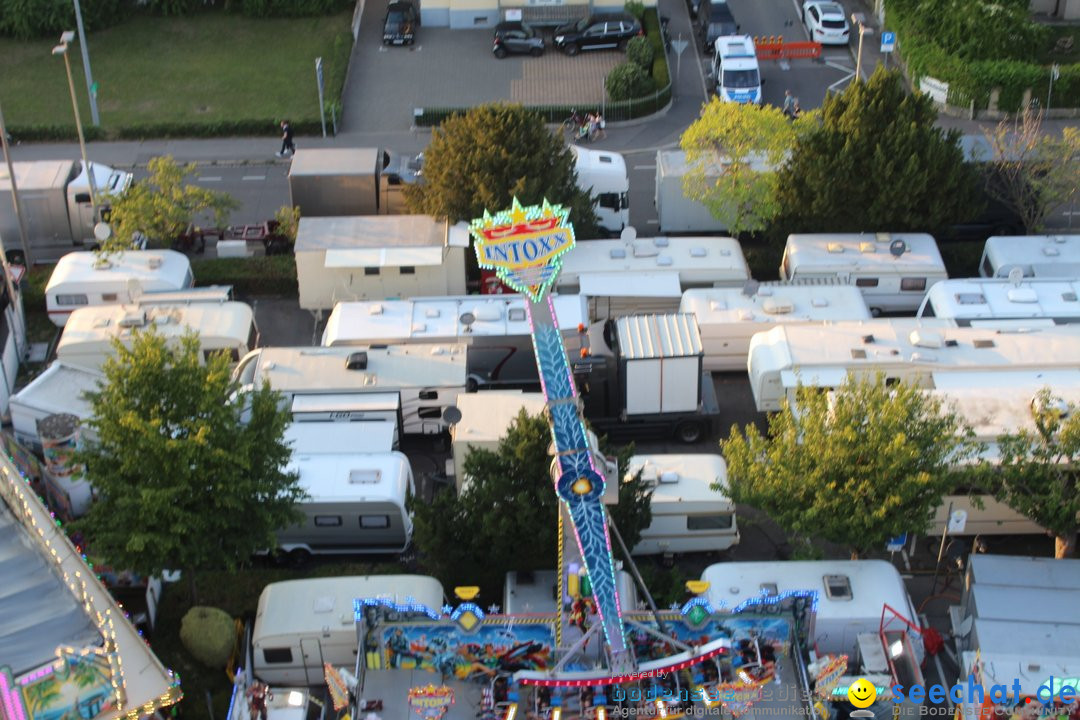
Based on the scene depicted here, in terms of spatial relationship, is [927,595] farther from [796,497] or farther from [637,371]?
[637,371]

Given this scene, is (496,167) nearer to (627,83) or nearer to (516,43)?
(627,83)

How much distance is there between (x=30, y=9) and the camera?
56.0m

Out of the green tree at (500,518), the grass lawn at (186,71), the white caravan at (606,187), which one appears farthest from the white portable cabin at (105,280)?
the green tree at (500,518)

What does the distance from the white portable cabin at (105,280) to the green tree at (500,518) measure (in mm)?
13960

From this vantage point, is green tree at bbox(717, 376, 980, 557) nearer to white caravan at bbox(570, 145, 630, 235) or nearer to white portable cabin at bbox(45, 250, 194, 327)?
white caravan at bbox(570, 145, 630, 235)

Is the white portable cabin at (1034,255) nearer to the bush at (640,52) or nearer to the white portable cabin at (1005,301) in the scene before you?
the white portable cabin at (1005,301)

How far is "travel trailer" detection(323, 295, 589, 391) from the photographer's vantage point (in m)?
35.4

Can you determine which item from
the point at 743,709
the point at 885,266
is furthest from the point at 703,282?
the point at 743,709

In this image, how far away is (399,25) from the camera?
184 feet

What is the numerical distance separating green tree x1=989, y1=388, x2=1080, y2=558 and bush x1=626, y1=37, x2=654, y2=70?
89.6 feet

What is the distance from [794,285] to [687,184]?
532 centimetres

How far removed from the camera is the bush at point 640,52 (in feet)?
172

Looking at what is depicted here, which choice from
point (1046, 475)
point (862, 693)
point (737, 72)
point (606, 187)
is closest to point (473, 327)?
point (606, 187)

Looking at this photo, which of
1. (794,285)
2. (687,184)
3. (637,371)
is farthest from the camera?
(687,184)
